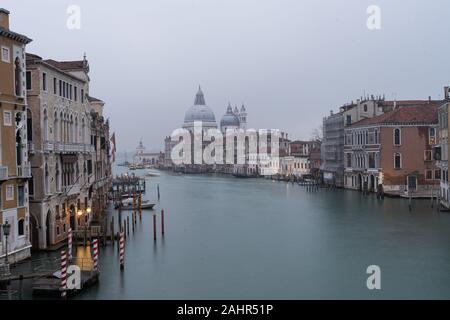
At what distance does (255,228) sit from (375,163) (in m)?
15.0

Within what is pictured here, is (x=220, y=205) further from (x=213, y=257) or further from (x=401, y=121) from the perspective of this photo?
(x=213, y=257)

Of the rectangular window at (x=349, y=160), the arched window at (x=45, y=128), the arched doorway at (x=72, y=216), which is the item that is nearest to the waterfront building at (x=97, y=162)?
the arched doorway at (x=72, y=216)

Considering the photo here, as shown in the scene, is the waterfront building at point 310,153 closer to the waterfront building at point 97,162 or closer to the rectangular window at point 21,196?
the waterfront building at point 97,162

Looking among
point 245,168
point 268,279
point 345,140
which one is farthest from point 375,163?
point 245,168

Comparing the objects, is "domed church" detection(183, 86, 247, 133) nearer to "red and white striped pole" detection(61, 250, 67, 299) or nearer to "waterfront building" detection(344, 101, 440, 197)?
"waterfront building" detection(344, 101, 440, 197)

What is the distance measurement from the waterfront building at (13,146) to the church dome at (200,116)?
108266mm

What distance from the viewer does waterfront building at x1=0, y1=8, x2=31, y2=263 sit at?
12812 millimetres

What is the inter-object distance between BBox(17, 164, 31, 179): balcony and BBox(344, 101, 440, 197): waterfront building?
2220 centimetres

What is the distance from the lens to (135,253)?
16812mm

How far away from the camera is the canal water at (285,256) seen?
40.5ft

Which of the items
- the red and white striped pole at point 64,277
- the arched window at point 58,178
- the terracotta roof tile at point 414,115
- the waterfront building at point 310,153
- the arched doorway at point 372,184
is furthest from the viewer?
the waterfront building at point 310,153

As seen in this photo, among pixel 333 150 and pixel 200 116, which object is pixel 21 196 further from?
pixel 200 116

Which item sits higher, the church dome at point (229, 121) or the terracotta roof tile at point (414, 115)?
the church dome at point (229, 121)
